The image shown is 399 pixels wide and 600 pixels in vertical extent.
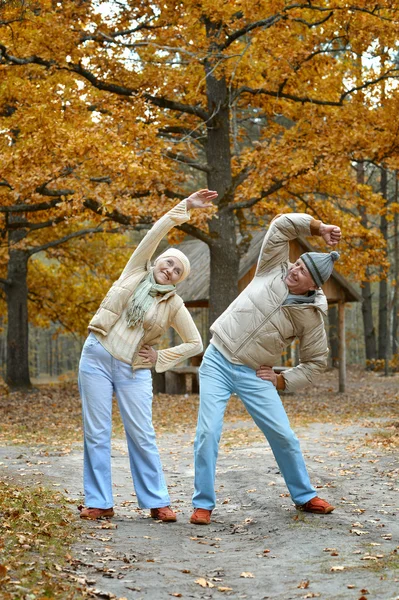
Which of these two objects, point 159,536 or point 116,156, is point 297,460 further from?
point 116,156

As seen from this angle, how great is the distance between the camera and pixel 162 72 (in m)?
18.2

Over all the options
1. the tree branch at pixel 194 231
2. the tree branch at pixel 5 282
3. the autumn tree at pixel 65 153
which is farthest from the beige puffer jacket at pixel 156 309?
the tree branch at pixel 5 282

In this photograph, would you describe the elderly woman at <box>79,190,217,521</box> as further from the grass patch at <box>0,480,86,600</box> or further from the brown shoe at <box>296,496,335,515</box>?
the brown shoe at <box>296,496,335,515</box>

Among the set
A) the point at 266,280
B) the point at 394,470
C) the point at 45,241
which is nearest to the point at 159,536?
the point at 266,280

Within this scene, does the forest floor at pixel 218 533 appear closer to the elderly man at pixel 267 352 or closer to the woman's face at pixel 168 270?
the elderly man at pixel 267 352

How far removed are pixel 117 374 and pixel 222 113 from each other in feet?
44.6

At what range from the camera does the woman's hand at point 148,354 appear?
6.13m

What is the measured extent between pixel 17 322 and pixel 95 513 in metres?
17.1

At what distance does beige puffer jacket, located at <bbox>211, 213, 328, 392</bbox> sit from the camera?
6180 mm

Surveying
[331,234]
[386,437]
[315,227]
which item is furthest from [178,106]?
[331,234]

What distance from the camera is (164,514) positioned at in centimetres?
623

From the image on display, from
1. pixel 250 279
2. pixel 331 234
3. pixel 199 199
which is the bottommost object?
pixel 331 234

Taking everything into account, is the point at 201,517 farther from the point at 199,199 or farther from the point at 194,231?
the point at 194,231

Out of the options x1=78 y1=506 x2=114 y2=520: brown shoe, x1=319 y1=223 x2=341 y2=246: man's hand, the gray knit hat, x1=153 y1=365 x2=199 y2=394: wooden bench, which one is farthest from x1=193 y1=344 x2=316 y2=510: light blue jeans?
x1=153 y1=365 x2=199 y2=394: wooden bench
